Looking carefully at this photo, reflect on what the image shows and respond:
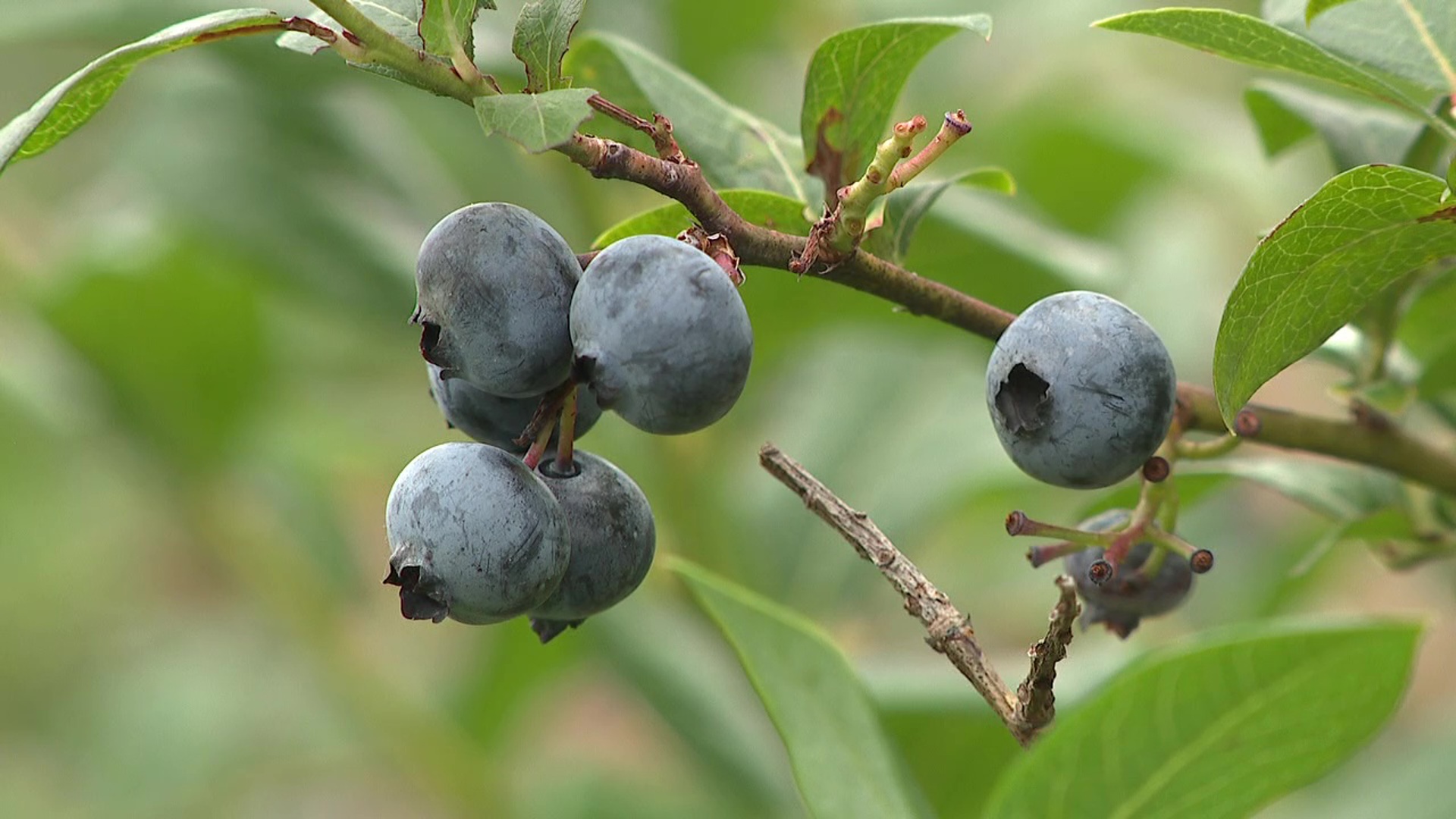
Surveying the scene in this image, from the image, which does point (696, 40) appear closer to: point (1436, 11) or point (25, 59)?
point (1436, 11)

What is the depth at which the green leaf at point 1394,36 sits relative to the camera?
1271mm

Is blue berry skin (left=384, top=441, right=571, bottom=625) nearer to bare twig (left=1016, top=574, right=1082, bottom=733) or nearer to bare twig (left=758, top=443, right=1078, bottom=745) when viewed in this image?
bare twig (left=758, top=443, right=1078, bottom=745)

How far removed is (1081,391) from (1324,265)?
0.20 m

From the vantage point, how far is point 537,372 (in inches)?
37.4

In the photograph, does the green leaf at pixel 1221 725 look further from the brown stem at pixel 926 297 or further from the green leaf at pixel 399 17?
the green leaf at pixel 399 17

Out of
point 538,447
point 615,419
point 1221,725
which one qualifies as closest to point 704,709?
point 615,419

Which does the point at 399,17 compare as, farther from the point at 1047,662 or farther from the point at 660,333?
the point at 1047,662

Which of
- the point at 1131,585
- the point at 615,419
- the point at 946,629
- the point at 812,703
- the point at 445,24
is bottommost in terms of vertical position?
the point at 615,419

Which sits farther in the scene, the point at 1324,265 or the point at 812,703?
the point at 812,703

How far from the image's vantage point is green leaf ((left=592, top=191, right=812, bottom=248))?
111cm

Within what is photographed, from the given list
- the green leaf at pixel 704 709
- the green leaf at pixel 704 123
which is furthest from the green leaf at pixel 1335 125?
the green leaf at pixel 704 709

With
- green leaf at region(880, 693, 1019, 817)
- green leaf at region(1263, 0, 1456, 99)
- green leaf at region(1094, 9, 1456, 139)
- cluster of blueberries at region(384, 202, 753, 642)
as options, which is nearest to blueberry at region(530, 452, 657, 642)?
cluster of blueberries at region(384, 202, 753, 642)

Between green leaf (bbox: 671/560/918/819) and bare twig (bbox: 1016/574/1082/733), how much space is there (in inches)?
11.6

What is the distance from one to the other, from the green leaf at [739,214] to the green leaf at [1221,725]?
0.48 metres
